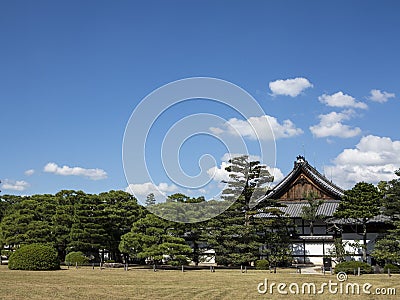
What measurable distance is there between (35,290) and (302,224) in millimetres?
22973

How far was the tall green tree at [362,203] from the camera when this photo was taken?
29.9 m

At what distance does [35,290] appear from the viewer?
1769 cm

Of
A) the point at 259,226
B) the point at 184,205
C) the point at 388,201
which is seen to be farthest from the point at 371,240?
the point at 184,205

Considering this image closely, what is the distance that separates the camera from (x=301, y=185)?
38.7 metres

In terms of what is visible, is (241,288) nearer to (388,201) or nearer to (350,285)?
(350,285)

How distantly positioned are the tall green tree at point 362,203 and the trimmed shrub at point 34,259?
1789 centimetres

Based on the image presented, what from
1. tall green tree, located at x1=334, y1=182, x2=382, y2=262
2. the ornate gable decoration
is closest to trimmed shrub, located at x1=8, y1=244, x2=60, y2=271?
the ornate gable decoration

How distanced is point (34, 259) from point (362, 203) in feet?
65.9

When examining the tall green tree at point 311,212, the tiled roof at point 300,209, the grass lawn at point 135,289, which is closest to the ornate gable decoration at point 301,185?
the tiled roof at point 300,209

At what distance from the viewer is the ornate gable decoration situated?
37.9 metres

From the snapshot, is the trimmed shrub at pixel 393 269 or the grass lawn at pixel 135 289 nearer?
the grass lawn at pixel 135 289

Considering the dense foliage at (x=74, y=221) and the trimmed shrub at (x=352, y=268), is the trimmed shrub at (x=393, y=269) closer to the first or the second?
the trimmed shrub at (x=352, y=268)

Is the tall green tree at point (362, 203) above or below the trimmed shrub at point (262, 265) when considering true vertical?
above

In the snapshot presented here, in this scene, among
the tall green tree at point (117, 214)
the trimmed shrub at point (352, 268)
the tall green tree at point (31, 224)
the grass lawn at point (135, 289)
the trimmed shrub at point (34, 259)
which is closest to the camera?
the grass lawn at point (135, 289)
